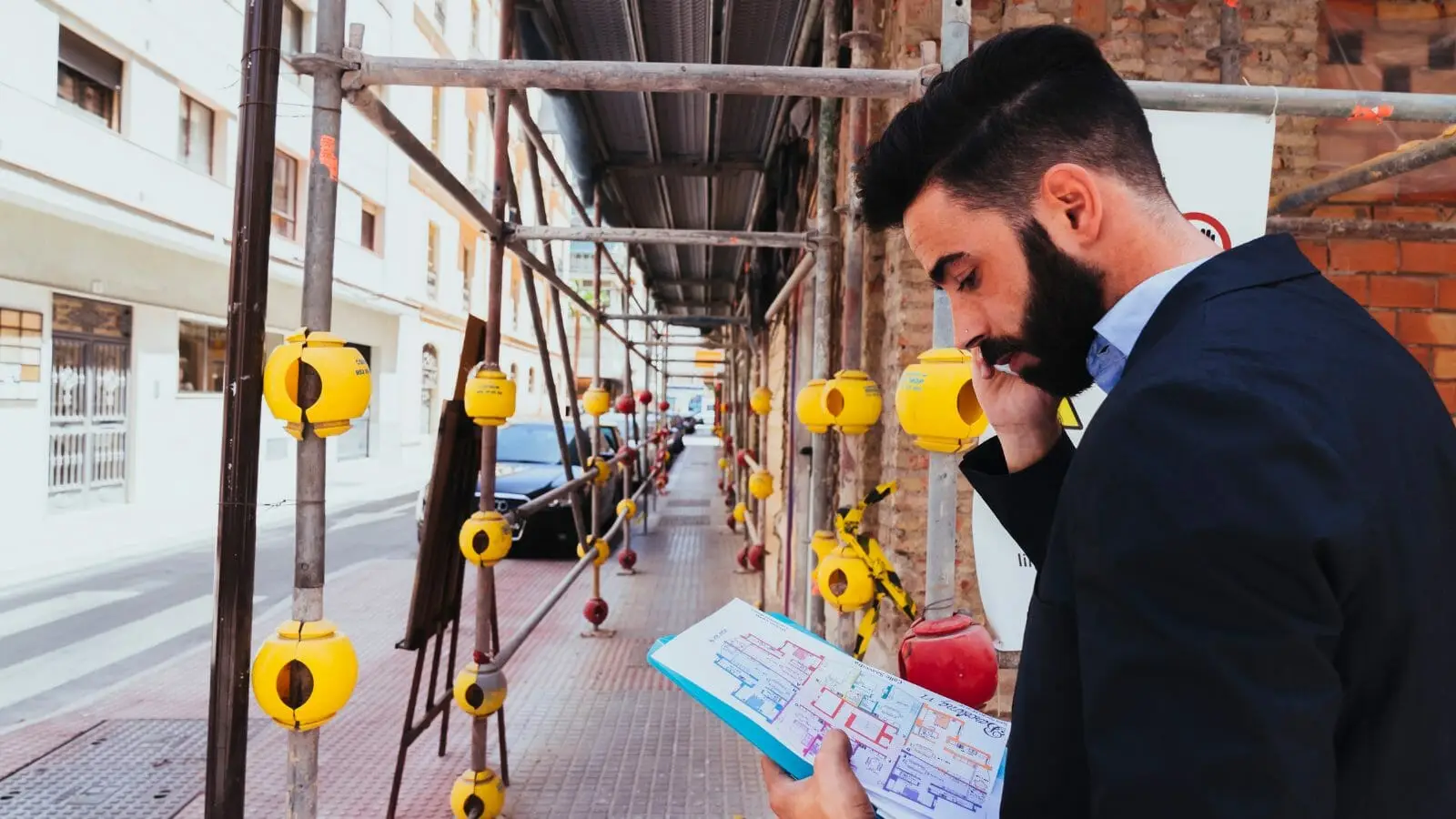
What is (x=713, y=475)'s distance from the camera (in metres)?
21.2

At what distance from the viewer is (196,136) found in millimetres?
12484

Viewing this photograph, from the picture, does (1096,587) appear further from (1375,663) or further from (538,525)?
(538,525)

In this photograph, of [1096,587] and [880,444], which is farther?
[880,444]

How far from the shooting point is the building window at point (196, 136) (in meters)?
12.2

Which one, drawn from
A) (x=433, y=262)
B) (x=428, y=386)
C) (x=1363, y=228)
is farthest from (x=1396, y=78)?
(x=428, y=386)

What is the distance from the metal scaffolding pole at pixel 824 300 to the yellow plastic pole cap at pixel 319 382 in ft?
5.87

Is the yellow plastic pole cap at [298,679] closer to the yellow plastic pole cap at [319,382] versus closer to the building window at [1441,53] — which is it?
the yellow plastic pole cap at [319,382]

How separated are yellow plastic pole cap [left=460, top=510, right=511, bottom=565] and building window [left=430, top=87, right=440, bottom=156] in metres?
17.3

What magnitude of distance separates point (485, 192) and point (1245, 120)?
70.5 feet

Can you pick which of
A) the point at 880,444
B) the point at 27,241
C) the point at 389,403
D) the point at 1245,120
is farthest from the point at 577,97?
the point at 389,403

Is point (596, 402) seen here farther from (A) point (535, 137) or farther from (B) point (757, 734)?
(B) point (757, 734)

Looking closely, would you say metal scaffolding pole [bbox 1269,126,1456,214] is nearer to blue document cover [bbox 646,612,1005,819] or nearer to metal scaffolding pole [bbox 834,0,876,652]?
metal scaffolding pole [bbox 834,0,876,652]

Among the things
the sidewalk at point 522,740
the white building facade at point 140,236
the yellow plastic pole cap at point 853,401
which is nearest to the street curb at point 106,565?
the white building facade at point 140,236

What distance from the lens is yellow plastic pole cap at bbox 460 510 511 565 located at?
3232mm
